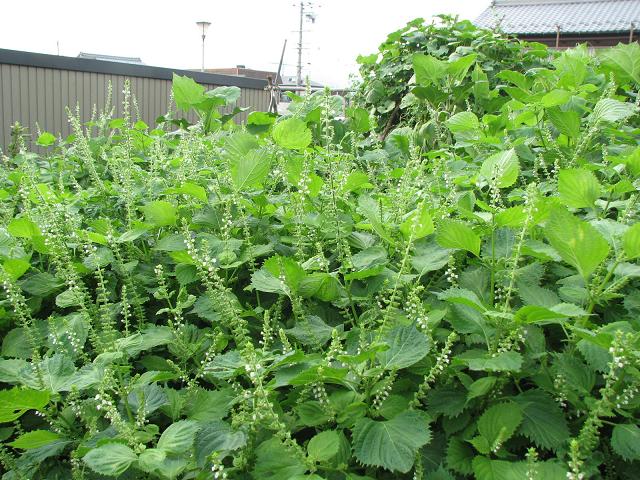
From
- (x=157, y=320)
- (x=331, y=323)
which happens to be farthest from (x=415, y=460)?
(x=157, y=320)

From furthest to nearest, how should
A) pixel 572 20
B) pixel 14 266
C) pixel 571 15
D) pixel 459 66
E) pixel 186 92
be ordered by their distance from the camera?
pixel 571 15 < pixel 572 20 < pixel 459 66 < pixel 186 92 < pixel 14 266

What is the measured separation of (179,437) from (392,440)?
0.37 m

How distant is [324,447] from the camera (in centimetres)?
104

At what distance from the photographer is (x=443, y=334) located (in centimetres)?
125

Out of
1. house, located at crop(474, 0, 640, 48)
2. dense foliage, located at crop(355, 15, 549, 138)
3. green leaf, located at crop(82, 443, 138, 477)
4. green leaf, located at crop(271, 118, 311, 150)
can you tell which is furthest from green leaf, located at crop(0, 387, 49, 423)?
house, located at crop(474, 0, 640, 48)

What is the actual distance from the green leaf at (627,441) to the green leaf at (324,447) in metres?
0.44

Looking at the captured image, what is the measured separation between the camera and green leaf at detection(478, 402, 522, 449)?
1070mm

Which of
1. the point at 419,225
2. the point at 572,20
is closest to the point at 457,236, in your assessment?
the point at 419,225

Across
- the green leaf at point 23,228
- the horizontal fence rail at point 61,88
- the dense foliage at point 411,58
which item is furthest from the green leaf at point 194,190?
the horizontal fence rail at point 61,88

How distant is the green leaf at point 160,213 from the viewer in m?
1.70

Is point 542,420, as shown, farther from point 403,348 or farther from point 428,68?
point 428,68

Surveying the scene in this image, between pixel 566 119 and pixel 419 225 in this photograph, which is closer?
pixel 419 225

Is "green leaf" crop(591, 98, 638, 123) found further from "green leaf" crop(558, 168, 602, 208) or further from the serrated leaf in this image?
the serrated leaf

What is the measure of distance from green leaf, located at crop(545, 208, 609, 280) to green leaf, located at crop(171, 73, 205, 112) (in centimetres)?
178
